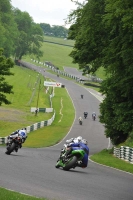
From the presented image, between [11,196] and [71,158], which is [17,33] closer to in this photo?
[71,158]

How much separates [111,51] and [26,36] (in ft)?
377

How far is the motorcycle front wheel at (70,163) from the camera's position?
18423mm

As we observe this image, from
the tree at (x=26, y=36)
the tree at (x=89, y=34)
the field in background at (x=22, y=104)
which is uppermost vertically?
the tree at (x=89, y=34)

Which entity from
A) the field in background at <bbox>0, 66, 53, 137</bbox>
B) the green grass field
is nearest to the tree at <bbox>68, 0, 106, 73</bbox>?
the green grass field

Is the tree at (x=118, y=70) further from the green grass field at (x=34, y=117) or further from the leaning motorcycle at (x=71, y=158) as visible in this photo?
the leaning motorcycle at (x=71, y=158)

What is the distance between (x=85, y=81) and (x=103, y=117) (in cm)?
9285

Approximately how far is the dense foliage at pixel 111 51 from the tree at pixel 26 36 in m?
100

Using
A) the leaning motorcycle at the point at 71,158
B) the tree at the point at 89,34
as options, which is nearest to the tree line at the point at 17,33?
the tree at the point at 89,34

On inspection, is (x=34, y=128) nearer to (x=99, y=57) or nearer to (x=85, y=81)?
(x=99, y=57)

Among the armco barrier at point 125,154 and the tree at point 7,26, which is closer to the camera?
the armco barrier at point 125,154

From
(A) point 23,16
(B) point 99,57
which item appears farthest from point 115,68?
(A) point 23,16

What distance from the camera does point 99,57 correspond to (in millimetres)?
37531

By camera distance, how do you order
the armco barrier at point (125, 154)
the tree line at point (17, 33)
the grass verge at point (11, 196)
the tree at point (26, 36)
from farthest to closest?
the tree at point (26, 36)
the tree line at point (17, 33)
the armco barrier at point (125, 154)
the grass verge at point (11, 196)

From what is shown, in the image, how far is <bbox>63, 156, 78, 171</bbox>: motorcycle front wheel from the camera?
1842 centimetres
